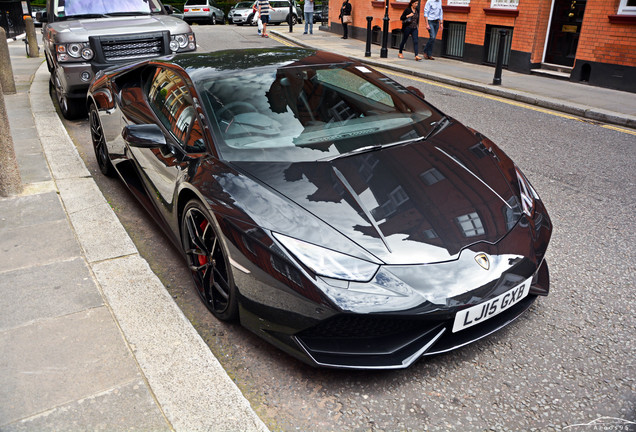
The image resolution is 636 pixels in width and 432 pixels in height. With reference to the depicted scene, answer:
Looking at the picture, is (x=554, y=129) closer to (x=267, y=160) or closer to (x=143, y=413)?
(x=267, y=160)

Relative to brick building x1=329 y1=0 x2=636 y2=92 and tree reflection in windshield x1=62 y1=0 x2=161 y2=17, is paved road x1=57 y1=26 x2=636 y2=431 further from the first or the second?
brick building x1=329 y1=0 x2=636 y2=92

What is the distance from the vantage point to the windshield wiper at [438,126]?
11.7 feet

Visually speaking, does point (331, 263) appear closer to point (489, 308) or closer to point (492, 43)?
point (489, 308)

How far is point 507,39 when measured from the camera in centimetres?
1362

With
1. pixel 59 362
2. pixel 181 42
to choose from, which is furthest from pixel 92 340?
pixel 181 42

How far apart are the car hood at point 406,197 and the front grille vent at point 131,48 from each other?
17.7 ft

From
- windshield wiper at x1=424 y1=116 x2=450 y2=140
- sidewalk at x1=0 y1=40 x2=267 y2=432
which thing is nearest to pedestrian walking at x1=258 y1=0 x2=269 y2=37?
sidewalk at x1=0 y1=40 x2=267 y2=432

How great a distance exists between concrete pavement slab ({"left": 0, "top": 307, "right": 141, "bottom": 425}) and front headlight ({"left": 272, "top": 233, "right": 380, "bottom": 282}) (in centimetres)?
96

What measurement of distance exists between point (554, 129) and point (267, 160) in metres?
5.84

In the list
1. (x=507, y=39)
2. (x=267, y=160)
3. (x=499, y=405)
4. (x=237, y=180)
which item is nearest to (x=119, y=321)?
(x=237, y=180)

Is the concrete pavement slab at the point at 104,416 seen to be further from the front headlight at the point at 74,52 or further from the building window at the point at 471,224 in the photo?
the front headlight at the point at 74,52

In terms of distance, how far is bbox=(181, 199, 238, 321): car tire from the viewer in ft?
9.47

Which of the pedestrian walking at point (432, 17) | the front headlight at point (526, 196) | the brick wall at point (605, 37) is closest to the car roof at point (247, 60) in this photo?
the front headlight at point (526, 196)

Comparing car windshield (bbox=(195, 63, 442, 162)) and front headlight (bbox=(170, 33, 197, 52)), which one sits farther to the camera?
front headlight (bbox=(170, 33, 197, 52))
